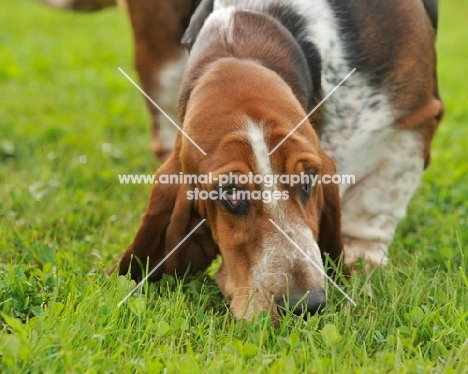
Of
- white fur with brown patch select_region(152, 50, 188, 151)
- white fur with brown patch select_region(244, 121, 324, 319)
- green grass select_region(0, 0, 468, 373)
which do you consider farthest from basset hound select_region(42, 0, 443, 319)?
white fur with brown patch select_region(152, 50, 188, 151)

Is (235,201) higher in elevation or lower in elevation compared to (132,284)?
higher

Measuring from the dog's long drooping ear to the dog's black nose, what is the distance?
0.59 m

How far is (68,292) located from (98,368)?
585 millimetres

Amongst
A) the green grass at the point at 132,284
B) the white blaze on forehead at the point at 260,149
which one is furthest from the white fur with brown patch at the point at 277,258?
the green grass at the point at 132,284

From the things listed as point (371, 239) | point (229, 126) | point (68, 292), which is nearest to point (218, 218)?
point (229, 126)

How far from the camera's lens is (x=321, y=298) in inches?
108

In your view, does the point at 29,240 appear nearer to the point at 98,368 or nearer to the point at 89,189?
the point at 89,189

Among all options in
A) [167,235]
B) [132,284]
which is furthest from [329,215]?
[132,284]

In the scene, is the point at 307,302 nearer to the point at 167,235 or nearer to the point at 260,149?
the point at 260,149

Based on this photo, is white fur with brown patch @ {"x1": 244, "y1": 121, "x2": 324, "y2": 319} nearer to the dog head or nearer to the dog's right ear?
the dog head

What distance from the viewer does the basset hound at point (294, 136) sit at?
9.22 feet

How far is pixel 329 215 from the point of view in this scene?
3281 millimetres

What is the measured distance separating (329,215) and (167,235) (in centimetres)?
66

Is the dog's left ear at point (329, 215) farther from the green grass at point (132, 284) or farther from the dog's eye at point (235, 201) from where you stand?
the dog's eye at point (235, 201)
